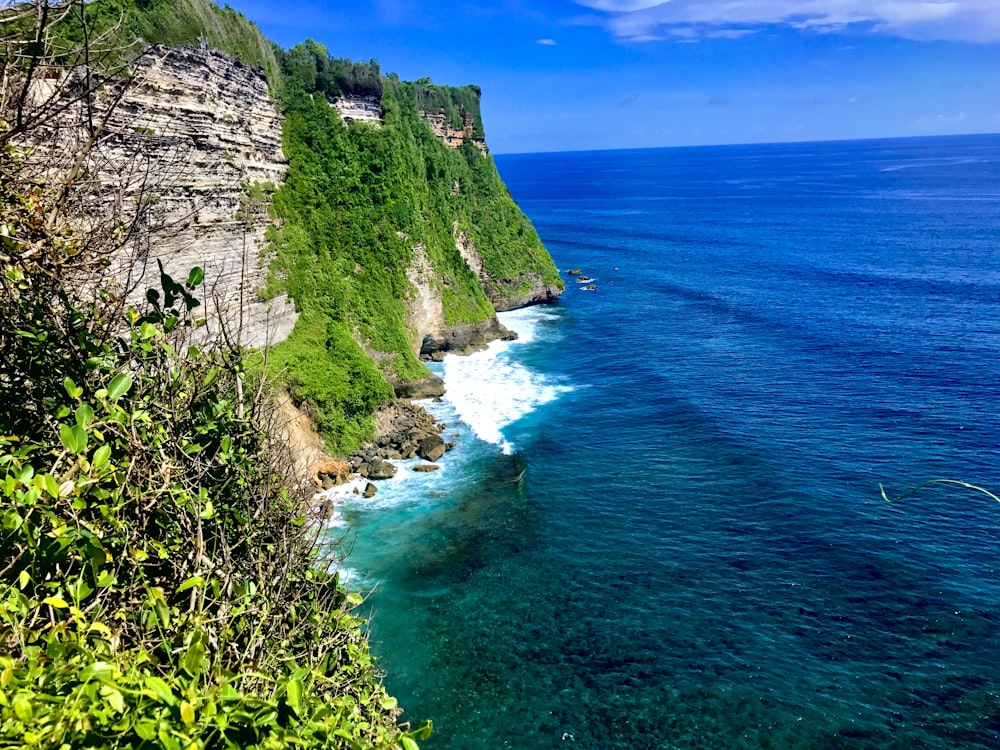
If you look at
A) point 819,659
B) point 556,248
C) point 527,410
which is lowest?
point 819,659

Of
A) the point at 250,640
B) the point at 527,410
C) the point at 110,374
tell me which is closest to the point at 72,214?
the point at 110,374

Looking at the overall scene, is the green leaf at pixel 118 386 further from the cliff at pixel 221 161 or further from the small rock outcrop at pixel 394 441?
the small rock outcrop at pixel 394 441

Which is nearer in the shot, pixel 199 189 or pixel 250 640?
pixel 250 640

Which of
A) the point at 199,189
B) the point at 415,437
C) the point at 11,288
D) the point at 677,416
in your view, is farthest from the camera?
the point at 677,416

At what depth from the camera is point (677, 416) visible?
41406 mm

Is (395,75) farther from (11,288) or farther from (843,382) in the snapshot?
(11,288)

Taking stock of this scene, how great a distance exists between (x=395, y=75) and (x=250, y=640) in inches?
2336

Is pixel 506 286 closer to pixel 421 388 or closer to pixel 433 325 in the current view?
pixel 433 325

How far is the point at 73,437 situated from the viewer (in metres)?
5.02

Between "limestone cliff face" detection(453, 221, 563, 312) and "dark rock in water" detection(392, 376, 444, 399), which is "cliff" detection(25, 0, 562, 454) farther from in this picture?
"limestone cliff face" detection(453, 221, 563, 312)

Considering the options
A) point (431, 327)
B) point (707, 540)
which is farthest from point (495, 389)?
point (707, 540)

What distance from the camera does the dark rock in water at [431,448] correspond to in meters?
37.3

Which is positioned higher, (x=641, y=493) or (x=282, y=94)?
(x=282, y=94)

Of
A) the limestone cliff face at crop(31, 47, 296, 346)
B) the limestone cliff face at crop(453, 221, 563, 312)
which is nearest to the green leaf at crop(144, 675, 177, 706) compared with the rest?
the limestone cliff face at crop(31, 47, 296, 346)
